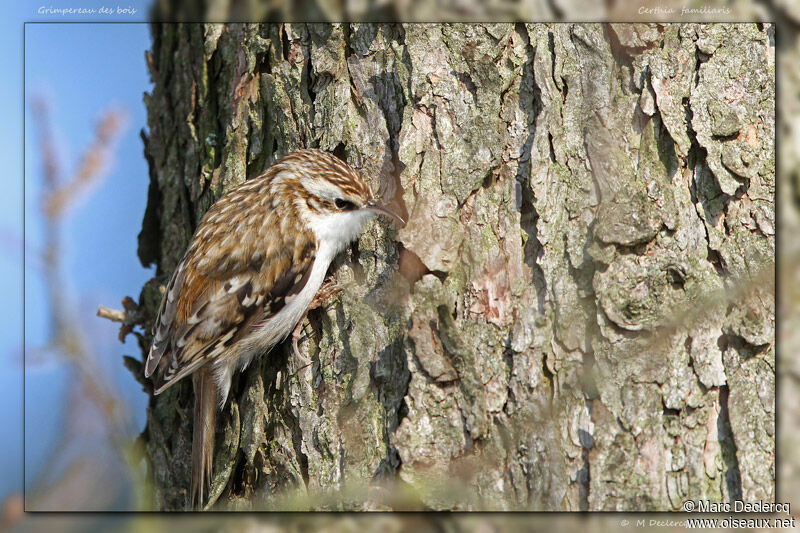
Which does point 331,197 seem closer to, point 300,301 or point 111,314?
point 300,301

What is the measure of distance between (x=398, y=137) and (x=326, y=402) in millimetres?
840

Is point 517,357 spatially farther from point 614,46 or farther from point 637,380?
point 614,46

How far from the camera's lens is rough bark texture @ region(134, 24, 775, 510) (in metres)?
1.72

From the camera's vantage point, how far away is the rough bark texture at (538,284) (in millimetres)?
1716

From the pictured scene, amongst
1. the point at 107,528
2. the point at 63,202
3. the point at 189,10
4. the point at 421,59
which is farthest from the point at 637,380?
the point at 189,10

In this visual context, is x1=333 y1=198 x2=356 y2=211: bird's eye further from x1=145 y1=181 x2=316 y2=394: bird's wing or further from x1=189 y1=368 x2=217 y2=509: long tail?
x1=189 y1=368 x2=217 y2=509: long tail

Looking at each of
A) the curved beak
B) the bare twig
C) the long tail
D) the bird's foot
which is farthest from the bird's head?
the bare twig

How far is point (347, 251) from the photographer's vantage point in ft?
7.26

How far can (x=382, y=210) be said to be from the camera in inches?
79.9

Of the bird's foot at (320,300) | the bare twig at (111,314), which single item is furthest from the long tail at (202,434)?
the bare twig at (111,314)

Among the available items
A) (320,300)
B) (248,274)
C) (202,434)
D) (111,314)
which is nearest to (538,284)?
(320,300)

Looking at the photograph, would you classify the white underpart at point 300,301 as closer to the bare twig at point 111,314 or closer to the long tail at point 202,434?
Result: the long tail at point 202,434

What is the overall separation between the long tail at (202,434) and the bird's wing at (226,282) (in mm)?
103

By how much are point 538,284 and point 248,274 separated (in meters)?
1.06
